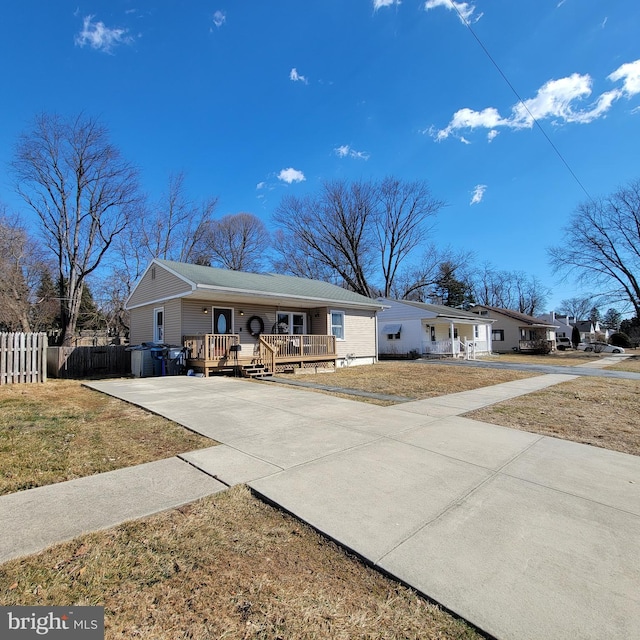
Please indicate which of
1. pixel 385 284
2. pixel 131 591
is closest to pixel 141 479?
pixel 131 591

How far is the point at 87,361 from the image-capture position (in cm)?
1395

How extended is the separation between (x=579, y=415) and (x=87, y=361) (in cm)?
1576

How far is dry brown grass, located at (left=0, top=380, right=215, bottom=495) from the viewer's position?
3674 millimetres

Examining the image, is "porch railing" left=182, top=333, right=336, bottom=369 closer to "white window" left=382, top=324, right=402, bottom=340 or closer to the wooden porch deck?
the wooden porch deck

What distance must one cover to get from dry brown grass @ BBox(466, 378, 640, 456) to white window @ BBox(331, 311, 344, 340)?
9.86 m

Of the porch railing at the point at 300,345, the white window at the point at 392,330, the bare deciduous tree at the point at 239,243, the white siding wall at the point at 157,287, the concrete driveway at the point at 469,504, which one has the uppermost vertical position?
the bare deciduous tree at the point at 239,243

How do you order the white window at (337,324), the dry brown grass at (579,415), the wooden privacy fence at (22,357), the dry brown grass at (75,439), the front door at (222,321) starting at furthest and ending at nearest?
the white window at (337,324), the front door at (222,321), the wooden privacy fence at (22,357), the dry brown grass at (579,415), the dry brown grass at (75,439)

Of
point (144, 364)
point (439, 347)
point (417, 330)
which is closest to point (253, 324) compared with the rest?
point (144, 364)

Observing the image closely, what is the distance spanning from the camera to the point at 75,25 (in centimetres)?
1058

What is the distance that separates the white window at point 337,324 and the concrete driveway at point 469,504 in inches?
463

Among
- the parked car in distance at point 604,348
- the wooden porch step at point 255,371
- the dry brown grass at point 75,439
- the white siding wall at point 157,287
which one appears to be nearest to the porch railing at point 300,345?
the wooden porch step at point 255,371

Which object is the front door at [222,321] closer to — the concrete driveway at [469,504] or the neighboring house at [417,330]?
the concrete driveway at [469,504]

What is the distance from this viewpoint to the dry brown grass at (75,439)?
3674 mm

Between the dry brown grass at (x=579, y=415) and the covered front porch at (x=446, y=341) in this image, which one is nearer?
the dry brown grass at (x=579, y=415)
